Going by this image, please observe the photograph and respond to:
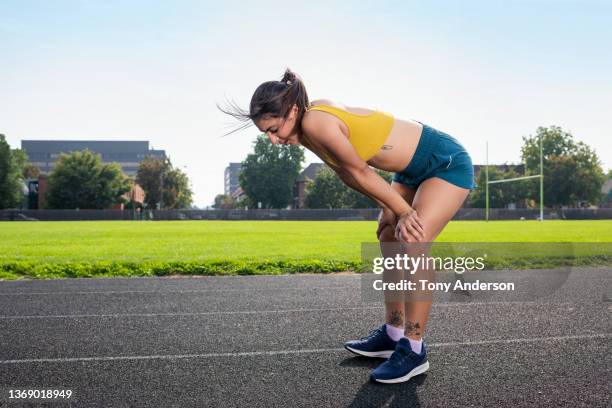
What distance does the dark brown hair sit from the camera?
116 inches

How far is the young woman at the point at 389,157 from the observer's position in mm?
2973

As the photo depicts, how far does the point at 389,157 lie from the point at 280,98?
0.77 metres

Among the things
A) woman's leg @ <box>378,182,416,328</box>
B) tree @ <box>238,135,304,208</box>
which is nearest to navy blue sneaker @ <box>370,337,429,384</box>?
woman's leg @ <box>378,182,416,328</box>

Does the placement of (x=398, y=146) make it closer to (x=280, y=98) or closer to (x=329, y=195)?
(x=280, y=98)

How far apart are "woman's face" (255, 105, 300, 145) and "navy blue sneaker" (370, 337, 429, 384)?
146cm

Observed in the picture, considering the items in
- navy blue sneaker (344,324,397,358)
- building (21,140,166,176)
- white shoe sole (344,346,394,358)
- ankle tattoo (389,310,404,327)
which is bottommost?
white shoe sole (344,346,394,358)

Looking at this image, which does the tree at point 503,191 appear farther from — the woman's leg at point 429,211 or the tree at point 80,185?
the woman's leg at point 429,211

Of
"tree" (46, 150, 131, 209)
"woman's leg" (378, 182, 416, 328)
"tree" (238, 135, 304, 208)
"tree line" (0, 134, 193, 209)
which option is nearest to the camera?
"woman's leg" (378, 182, 416, 328)

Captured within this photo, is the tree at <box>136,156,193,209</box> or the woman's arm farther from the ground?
the tree at <box>136,156,193,209</box>

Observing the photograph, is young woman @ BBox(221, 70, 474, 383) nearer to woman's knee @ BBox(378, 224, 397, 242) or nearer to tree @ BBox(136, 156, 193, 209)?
woman's knee @ BBox(378, 224, 397, 242)

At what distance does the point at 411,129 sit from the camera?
130 inches

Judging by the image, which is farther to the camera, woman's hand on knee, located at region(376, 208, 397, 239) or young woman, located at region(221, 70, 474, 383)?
woman's hand on knee, located at region(376, 208, 397, 239)

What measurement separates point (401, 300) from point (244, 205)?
83.5 m

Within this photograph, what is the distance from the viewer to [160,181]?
2968 inches
